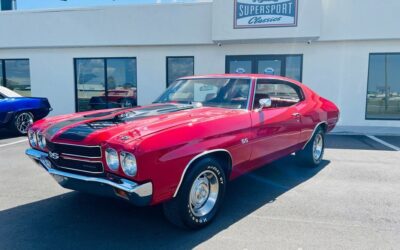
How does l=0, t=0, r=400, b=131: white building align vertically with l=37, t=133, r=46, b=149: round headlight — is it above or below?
above

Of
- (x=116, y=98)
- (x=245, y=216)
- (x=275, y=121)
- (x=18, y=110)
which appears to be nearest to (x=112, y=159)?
(x=245, y=216)

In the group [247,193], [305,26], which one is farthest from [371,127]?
[247,193]

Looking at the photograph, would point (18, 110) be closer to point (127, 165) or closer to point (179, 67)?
point (179, 67)

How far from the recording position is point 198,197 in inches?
141

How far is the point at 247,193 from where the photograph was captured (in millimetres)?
4637

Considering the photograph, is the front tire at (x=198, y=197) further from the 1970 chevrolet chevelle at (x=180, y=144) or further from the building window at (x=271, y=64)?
the building window at (x=271, y=64)

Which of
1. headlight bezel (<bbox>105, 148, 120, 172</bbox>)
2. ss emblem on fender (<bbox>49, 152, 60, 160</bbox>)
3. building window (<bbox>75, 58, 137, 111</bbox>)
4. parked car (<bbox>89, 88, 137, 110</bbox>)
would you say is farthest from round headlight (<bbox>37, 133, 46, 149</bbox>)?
parked car (<bbox>89, 88, 137, 110</bbox>)

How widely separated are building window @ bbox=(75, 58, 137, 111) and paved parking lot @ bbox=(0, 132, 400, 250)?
695 cm

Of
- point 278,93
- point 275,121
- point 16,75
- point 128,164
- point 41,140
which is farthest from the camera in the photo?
point 16,75

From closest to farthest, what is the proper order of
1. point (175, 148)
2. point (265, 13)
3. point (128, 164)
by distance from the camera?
point (128, 164) < point (175, 148) < point (265, 13)

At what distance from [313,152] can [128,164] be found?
13.0 ft

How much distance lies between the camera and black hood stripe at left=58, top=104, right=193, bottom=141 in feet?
10.7

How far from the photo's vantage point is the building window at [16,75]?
13164 millimetres

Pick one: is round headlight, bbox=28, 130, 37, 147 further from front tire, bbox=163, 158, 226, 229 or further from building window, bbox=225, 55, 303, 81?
building window, bbox=225, 55, 303, 81
